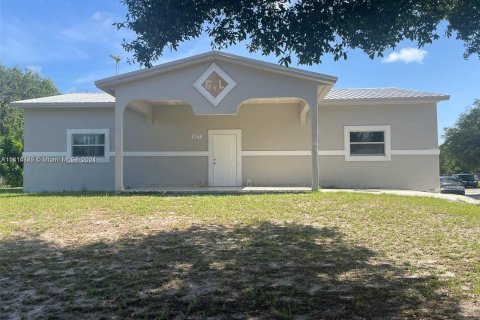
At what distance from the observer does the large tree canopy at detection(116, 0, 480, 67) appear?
544cm

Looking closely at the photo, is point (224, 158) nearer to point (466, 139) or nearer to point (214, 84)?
point (214, 84)

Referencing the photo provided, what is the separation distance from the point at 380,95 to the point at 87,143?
11664mm

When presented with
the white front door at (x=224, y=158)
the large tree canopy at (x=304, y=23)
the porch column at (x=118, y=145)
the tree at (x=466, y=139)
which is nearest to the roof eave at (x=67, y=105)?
the porch column at (x=118, y=145)

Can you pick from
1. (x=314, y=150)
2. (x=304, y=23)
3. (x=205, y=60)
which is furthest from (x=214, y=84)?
(x=304, y=23)

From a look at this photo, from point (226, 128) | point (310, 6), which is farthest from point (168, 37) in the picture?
point (226, 128)

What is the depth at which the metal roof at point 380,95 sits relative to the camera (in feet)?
51.7

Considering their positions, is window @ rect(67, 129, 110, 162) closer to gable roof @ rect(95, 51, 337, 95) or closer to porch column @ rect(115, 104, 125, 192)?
porch column @ rect(115, 104, 125, 192)

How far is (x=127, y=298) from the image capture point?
168 inches

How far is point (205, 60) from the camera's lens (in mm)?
14023

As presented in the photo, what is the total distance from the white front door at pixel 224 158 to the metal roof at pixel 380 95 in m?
4.02

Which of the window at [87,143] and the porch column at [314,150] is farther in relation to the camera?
the window at [87,143]

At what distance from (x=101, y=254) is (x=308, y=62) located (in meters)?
4.01

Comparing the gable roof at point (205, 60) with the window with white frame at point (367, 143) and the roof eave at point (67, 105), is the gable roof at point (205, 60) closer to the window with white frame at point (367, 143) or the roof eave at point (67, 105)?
the roof eave at point (67, 105)

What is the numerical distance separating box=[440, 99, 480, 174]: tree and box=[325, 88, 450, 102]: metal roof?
77.8ft
